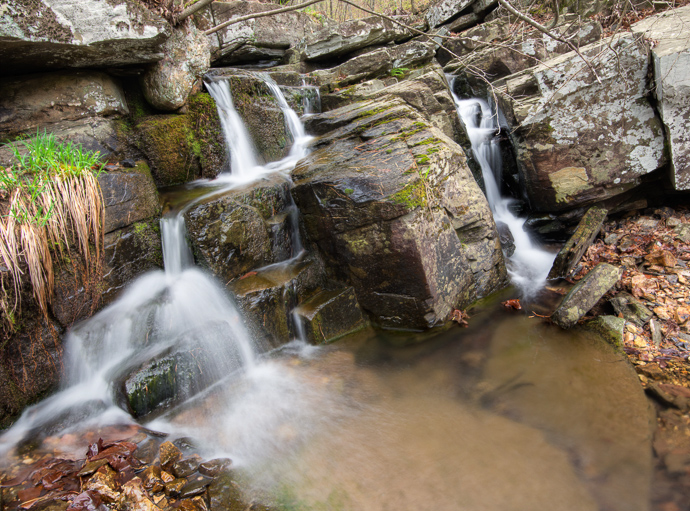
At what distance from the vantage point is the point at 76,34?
4008mm

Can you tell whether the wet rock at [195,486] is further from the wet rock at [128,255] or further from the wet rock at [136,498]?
the wet rock at [128,255]

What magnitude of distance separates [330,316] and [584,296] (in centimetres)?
275

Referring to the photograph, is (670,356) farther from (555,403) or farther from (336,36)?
(336,36)

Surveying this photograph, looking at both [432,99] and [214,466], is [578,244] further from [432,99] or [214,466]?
[214,466]

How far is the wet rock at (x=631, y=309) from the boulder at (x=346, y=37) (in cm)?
837

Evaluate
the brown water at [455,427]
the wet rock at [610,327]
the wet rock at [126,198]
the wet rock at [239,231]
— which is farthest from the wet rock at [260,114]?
the wet rock at [610,327]

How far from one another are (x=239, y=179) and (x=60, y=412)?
358cm

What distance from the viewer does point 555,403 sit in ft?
9.86

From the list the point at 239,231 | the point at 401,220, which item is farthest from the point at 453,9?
the point at 239,231

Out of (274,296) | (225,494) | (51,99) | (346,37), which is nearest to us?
(225,494)

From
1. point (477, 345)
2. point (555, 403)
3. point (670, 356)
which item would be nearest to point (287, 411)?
point (477, 345)

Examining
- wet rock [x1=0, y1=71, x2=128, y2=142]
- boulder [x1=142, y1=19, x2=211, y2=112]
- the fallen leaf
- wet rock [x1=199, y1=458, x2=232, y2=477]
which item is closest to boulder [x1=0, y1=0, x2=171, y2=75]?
wet rock [x1=0, y1=71, x2=128, y2=142]

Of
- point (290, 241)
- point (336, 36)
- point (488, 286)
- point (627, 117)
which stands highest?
point (336, 36)

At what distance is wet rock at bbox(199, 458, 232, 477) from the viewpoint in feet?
8.89
